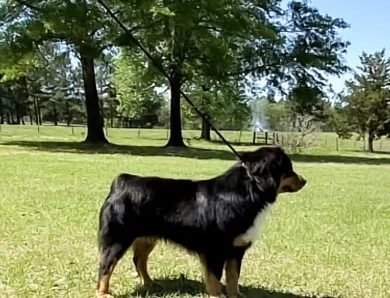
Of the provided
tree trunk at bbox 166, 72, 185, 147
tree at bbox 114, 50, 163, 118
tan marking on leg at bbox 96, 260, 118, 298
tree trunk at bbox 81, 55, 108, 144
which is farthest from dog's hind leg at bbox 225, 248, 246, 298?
tree trunk at bbox 81, 55, 108, 144

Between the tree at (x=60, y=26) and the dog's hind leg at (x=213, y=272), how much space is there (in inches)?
944

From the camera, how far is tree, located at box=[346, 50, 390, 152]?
4962 centimetres

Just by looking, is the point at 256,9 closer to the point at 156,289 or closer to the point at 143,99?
the point at 143,99

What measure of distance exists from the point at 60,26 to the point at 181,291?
23619mm

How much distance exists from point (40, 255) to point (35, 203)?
400cm

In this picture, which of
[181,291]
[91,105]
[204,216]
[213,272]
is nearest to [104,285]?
[181,291]

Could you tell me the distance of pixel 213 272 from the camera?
5.46 m

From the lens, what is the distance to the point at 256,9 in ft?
118

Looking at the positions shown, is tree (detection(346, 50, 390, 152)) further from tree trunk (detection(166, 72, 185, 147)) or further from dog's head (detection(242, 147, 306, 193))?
dog's head (detection(242, 147, 306, 193))

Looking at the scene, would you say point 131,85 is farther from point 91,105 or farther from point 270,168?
point 270,168

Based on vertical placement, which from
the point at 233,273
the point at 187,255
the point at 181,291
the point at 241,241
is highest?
the point at 241,241

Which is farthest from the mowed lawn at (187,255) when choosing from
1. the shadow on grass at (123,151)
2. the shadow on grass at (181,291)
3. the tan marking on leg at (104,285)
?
the shadow on grass at (123,151)

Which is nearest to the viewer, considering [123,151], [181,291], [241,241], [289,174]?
[241,241]

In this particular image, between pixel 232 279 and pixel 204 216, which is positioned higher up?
pixel 204 216
